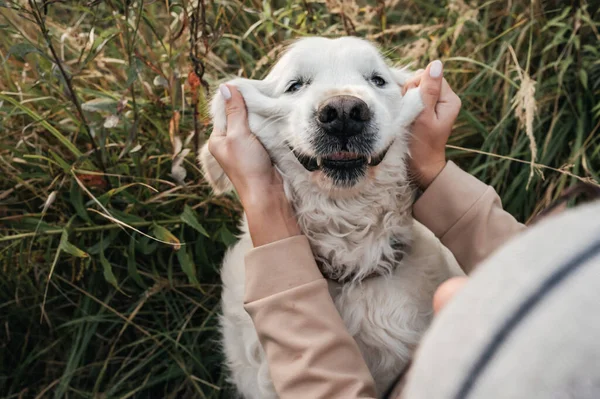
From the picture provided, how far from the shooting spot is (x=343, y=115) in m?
1.15

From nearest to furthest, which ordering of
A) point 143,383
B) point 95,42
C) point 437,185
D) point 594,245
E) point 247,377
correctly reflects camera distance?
point 594,245
point 437,185
point 247,377
point 95,42
point 143,383

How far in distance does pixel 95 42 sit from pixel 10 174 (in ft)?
2.15

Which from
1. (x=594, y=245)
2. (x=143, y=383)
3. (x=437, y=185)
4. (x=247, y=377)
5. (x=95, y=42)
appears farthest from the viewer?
(x=143, y=383)

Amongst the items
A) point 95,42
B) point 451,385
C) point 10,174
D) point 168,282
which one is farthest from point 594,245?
point 10,174

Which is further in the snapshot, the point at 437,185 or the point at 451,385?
the point at 437,185

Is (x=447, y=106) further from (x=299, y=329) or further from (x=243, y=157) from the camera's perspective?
(x=299, y=329)


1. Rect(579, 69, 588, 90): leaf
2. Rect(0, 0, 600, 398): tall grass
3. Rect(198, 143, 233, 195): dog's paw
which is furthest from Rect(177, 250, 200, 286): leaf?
Rect(579, 69, 588, 90): leaf

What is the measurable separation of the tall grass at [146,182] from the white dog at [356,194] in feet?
1.64

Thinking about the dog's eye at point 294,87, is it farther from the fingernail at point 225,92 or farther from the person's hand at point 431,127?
the person's hand at point 431,127

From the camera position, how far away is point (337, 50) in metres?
1.26

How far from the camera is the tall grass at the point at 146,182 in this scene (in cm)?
178

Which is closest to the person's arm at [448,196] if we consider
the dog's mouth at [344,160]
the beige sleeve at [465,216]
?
the beige sleeve at [465,216]

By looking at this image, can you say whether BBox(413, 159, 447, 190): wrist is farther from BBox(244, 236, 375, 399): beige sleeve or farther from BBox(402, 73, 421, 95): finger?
BBox(244, 236, 375, 399): beige sleeve

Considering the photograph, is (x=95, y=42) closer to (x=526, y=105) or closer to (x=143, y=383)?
(x=143, y=383)
